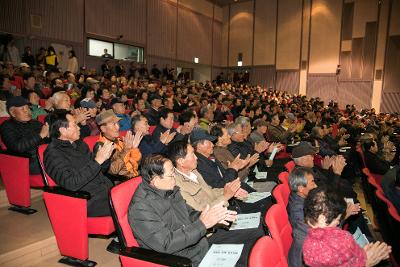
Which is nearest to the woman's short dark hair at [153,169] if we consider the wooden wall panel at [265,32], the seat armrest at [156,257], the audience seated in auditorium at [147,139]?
the seat armrest at [156,257]

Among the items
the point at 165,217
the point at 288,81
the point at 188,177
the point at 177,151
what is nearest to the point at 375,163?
the point at 188,177

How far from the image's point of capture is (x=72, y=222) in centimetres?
220

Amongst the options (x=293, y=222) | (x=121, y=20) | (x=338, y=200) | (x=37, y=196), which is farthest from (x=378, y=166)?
(x=121, y=20)

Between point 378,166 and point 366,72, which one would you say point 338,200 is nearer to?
point 378,166

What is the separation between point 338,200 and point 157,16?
14.5 meters

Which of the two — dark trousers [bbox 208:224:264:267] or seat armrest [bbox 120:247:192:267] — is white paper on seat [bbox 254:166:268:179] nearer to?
dark trousers [bbox 208:224:264:267]

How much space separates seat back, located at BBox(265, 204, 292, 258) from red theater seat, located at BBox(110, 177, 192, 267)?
57cm

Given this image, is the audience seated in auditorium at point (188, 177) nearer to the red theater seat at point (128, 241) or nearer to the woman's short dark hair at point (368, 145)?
the red theater seat at point (128, 241)

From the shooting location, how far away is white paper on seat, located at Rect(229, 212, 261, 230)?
8.16 feet

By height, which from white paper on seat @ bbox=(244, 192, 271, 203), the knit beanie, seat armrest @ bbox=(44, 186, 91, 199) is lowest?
white paper on seat @ bbox=(244, 192, 271, 203)

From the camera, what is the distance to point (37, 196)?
3.28 metres

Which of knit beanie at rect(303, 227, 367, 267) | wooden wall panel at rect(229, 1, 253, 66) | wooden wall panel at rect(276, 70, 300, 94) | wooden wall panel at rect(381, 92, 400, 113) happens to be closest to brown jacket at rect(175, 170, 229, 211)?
knit beanie at rect(303, 227, 367, 267)

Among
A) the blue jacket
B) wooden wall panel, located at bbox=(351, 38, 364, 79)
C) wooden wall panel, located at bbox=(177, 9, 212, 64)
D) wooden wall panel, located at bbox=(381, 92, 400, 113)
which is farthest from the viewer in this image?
wooden wall panel, located at bbox=(177, 9, 212, 64)

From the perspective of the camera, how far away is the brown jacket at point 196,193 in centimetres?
228
